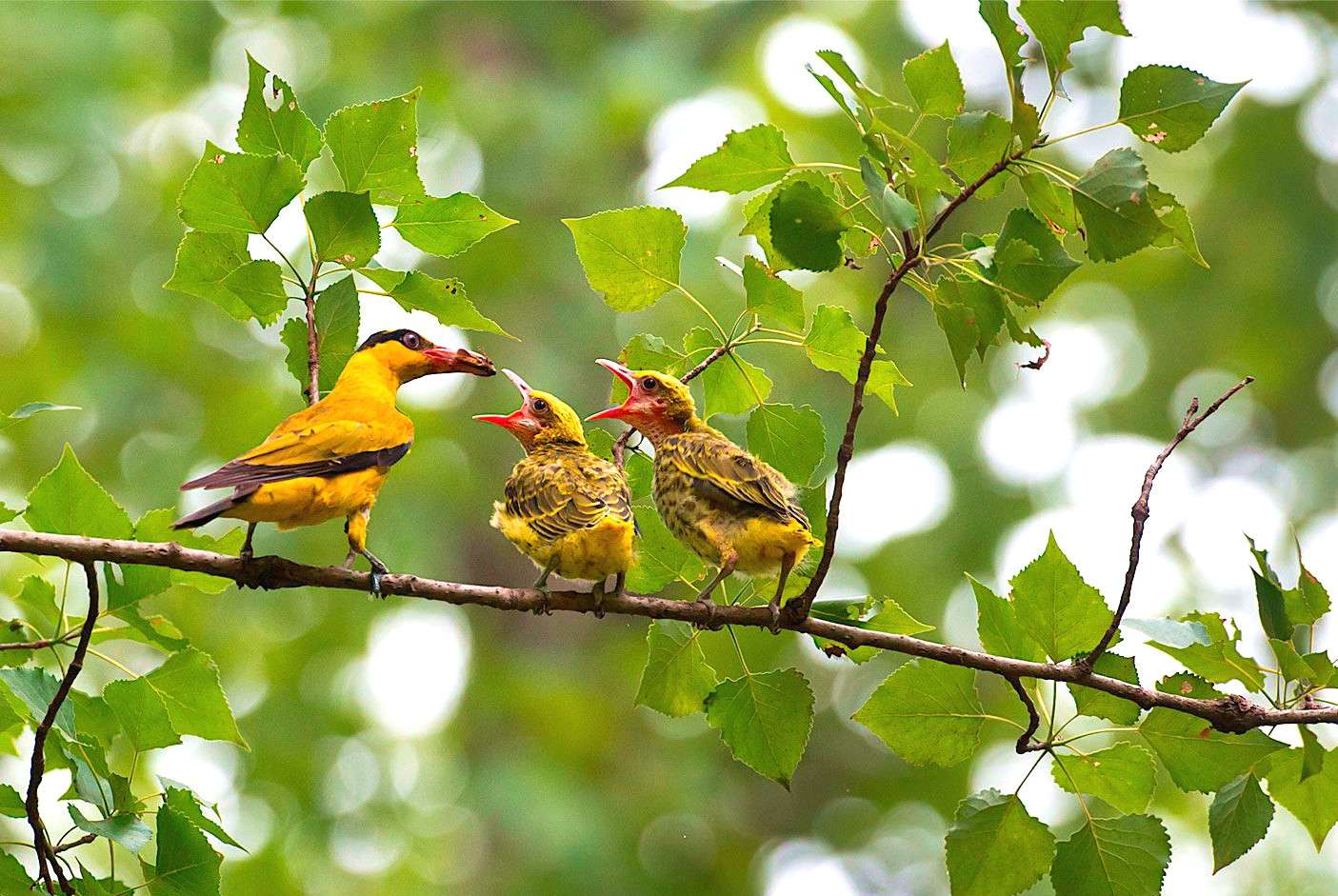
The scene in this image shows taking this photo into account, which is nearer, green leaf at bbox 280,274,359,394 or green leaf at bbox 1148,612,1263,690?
green leaf at bbox 1148,612,1263,690

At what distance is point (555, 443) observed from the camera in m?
4.46

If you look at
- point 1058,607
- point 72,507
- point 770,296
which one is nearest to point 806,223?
point 770,296

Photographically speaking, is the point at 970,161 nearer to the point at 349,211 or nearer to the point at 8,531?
the point at 349,211

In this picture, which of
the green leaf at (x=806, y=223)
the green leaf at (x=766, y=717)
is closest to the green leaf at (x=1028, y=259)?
the green leaf at (x=806, y=223)

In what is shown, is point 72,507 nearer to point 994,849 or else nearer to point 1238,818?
point 994,849

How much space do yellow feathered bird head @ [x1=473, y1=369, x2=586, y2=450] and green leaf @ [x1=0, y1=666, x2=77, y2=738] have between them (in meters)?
1.82

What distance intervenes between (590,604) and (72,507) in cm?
117

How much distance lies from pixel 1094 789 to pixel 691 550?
1152mm

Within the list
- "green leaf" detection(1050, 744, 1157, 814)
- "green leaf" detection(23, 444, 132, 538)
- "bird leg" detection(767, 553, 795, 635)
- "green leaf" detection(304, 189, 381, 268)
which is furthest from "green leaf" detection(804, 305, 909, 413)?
"green leaf" detection(23, 444, 132, 538)

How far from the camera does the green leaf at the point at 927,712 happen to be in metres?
3.12

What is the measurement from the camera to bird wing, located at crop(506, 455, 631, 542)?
3.53 meters

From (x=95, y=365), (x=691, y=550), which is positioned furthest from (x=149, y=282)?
(x=691, y=550)

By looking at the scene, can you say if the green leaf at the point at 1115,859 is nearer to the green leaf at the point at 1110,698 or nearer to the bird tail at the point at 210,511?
the green leaf at the point at 1110,698

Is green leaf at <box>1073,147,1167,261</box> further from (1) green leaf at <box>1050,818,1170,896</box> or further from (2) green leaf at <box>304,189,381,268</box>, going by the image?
(2) green leaf at <box>304,189,381,268</box>
